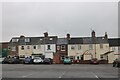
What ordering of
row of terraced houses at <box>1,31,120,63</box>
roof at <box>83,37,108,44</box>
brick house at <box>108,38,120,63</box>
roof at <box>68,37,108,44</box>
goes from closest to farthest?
brick house at <box>108,38,120,63</box> → row of terraced houses at <box>1,31,120,63</box> → roof at <box>83,37,108,44</box> → roof at <box>68,37,108,44</box>

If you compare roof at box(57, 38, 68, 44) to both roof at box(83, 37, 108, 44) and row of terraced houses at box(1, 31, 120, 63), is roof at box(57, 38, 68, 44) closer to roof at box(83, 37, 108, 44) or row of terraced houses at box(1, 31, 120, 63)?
row of terraced houses at box(1, 31, 120, 63)

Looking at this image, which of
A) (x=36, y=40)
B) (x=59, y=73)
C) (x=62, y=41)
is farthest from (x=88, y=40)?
(x=59, y=73)

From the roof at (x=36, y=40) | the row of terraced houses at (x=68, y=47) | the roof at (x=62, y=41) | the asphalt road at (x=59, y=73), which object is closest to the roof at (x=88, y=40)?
the row of terraced houses at (x=68, y=47)

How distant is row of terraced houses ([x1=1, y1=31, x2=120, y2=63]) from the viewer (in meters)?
84.7

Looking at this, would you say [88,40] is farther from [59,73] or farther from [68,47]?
[59,73]


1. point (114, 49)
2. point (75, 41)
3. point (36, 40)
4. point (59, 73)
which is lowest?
point (59, 73)

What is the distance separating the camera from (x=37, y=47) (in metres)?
88.9

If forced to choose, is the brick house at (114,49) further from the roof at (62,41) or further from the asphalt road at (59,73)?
the asphalt road at (59,73)

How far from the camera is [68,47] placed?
86.3 meters

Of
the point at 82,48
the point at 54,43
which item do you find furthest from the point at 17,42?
the point at 82,48

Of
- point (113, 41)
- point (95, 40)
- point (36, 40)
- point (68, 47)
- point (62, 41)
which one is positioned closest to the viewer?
point (68, 47)

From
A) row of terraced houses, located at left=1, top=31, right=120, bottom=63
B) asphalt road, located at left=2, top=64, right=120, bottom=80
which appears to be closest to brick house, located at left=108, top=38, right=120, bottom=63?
row of terraced houses, located at left=1, top=31, right=120, bottom=63

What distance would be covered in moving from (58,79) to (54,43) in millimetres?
66599

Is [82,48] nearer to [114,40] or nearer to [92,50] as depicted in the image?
[92,50]
